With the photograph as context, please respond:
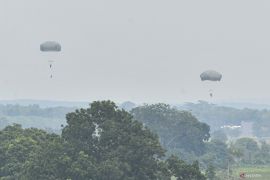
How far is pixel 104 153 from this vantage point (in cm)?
8612

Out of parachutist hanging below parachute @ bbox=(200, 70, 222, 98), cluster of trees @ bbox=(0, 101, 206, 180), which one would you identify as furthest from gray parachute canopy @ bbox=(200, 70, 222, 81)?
cluster of trees @ bbox=(0, 101, 206, 180)

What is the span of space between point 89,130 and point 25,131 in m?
33.0

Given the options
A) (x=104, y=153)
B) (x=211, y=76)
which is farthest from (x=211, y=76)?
(x=104, y=153)

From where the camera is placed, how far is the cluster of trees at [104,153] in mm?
83500

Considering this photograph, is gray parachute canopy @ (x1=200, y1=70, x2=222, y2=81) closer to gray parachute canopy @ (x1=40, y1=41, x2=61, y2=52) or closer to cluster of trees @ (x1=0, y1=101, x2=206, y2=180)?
gray parachute canopy @ (x1=40, y1=41, x2=61, y2=52)

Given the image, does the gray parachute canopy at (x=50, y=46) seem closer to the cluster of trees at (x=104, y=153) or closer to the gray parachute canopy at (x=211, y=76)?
the gray parachute canopy at (x=211, y=76)

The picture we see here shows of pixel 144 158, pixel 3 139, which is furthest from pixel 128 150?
pixel 3 139

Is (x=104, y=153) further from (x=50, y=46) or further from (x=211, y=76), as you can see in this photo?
(x=211, y=76)

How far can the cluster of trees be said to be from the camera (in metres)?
83.5

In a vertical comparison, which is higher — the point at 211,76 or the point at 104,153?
the point at 211,76

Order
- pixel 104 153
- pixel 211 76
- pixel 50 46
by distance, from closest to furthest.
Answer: pixel 104 153 → pixel 50 46 → pixel 211 76

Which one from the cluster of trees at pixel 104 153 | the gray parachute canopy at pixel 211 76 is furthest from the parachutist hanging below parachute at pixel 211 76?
the cluster of trees at pixel 104 153

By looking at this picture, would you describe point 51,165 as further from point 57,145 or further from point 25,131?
point 25,131

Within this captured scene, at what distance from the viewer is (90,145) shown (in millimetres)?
86938
